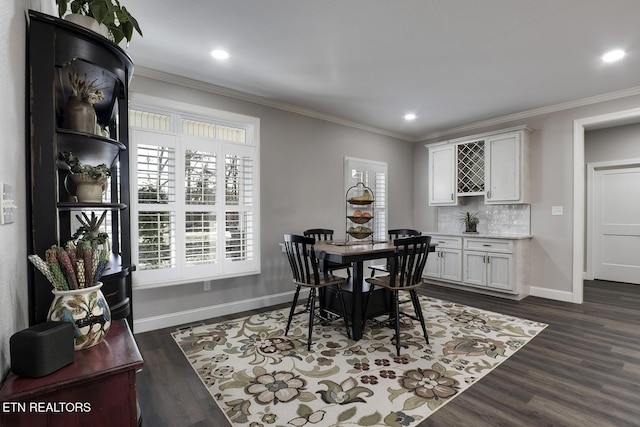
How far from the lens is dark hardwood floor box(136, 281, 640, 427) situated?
74.1 inches

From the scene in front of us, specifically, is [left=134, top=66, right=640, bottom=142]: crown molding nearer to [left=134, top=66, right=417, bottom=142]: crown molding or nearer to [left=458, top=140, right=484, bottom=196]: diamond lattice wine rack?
[left=134, top=66, right=417, bottom=142]: crown molding

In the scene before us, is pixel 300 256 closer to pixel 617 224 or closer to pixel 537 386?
pixel 537 386

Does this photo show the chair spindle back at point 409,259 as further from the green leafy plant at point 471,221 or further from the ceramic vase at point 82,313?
the green leafy plant at point 471,221

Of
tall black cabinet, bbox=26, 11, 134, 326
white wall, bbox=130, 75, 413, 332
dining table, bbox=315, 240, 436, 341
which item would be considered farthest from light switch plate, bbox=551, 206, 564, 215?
tall black cabinet, bbox=26, 11, 134, 326

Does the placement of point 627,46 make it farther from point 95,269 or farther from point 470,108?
point 95,269

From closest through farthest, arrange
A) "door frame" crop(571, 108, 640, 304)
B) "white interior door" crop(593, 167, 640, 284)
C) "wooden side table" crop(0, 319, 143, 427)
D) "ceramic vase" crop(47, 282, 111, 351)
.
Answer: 1. "wooden side table" crop(0, 319, 143, 427)
2. "ceramic vase" crop(47, 282, 111, 351)
3. "door frame" crop(571, 108, 640, 304)
4. "white interior door" crop(593, 167, 640, 284)

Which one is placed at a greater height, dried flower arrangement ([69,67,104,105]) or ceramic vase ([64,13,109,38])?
ceramic vase ([64,13,109,38])

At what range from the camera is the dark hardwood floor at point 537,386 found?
188cm

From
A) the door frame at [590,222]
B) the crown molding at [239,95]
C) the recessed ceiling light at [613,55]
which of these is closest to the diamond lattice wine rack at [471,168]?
the crown molding at [239,95]

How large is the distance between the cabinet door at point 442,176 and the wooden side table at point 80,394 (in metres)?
5.23

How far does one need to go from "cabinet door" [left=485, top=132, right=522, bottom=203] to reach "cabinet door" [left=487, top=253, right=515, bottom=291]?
862 mm

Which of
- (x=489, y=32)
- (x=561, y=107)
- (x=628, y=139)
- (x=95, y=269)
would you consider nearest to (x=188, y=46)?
(x=95, y=269)

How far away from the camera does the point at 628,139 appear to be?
16.7 ft

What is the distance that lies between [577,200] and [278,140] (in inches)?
160
